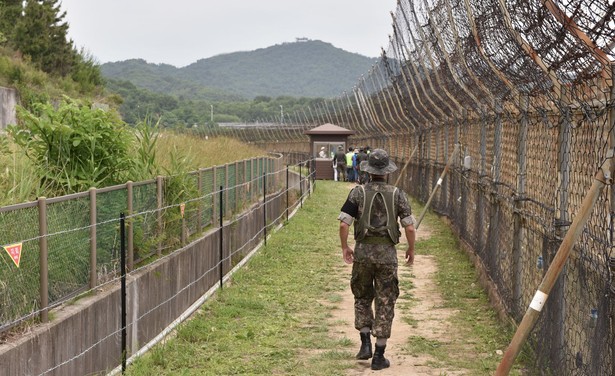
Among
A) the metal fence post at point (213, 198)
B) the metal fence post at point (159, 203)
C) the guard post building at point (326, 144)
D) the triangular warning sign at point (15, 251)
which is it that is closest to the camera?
the triangular warning sign at point (15, 251)

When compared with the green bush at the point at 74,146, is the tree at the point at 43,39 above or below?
above

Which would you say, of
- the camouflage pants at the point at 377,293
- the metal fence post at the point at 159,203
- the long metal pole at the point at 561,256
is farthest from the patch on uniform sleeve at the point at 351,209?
the long metal pole at the point at 561,256

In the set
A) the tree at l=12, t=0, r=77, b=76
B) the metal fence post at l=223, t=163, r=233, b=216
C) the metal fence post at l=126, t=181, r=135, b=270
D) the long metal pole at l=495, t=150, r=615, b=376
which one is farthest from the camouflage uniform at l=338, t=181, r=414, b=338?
the tree at l=12, t=0, r=77, b=76

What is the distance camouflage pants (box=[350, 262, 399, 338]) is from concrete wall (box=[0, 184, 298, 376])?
2.10 m

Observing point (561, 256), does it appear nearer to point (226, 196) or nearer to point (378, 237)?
point (378, 237)

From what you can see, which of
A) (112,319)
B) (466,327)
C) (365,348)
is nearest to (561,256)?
(365,348)

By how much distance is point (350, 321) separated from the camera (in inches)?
412

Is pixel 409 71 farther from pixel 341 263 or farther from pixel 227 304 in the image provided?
pixel 227 304

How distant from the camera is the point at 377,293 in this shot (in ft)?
27.4

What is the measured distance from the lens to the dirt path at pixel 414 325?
8328 millimetres

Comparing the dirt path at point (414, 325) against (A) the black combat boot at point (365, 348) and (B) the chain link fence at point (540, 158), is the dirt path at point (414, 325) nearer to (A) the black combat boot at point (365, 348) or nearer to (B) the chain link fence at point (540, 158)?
(A) the black combat boot at point (365, 348)

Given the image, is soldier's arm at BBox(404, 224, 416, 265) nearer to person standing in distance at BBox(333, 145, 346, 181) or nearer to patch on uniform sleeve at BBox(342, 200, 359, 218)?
patch on uniform sleeve at BBox(342, 200, 359, 218)

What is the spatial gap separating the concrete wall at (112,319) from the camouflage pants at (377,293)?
2.10 metres

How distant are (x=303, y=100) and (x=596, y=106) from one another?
152218 mm
